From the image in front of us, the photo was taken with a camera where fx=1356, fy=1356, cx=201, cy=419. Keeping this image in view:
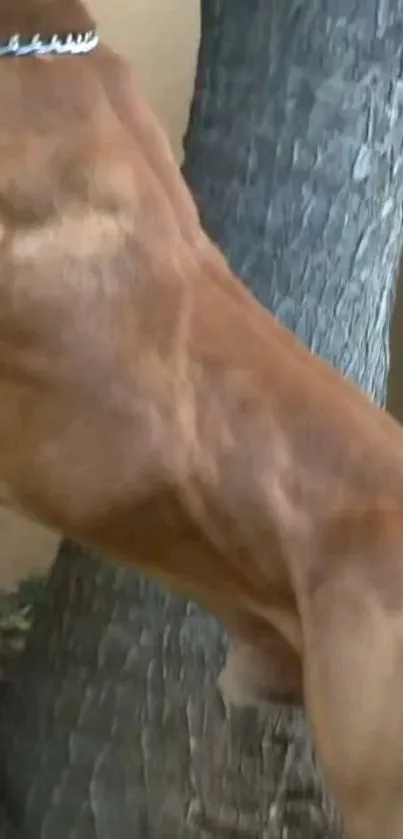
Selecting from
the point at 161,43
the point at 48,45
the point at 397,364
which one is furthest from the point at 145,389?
the point at 397,364

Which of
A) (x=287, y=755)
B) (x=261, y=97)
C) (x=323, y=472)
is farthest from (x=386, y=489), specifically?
(x=261, y=97)

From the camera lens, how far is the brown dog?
0.66 metres

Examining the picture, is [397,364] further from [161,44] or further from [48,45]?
[48,45]

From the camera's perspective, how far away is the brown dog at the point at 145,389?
663 millimetres

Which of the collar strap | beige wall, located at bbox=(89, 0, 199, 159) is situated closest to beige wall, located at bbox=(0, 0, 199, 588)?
beige wall, located at bbox=(89, 0, 199, 159)

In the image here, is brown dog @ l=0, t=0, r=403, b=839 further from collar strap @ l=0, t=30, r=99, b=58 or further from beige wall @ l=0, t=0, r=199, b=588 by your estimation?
beige wall @ l=0, t=0, r=199, b=588

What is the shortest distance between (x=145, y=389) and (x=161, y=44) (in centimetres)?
65

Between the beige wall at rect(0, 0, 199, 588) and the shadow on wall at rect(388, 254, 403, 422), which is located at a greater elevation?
the beige wall at rect(0, 0, 199, 588)

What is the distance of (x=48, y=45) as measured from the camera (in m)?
0.69

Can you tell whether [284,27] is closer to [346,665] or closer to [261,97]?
[261,97]

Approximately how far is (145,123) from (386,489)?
0.78 feet

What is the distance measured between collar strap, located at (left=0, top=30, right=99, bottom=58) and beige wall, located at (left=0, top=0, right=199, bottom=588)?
0.50 meters

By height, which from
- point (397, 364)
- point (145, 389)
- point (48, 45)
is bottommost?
point (397, 364)

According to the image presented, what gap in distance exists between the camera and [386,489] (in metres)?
0.65
